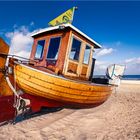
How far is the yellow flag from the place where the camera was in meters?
7.20

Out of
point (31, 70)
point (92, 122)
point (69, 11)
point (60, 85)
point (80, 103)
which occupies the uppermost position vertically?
point (69, 11)

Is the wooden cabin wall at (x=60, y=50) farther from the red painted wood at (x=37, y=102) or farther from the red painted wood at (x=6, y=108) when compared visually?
the red painted wood at (x=6, y=108)

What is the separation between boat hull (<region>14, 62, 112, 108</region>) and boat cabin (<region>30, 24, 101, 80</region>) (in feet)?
2.75

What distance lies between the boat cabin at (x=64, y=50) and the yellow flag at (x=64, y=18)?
55 centimetres

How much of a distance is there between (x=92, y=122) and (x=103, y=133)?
1129 mm

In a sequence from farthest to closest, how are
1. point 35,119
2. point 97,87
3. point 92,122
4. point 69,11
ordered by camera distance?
point 69,11 → point 97,87 → point 35,119 → point 92,122

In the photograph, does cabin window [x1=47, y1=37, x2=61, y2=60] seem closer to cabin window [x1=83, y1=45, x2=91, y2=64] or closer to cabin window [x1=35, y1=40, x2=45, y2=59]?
cabin window [x1=35, y1=40, x2=45, y2=59]

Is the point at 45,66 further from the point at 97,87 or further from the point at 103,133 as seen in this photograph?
the point at 103,133

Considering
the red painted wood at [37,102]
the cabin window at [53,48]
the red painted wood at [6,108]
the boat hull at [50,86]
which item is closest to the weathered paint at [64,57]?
the cabin window at [53,48]

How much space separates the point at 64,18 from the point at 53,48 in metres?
1.39

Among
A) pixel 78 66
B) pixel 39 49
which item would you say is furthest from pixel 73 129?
pixel 39 49

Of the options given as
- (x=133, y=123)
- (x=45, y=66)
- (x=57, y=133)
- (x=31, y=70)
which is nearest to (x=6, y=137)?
(x=57, y=133)

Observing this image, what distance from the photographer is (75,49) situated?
22.9ft

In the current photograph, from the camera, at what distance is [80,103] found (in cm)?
648
